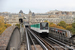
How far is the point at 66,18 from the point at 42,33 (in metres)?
92.0

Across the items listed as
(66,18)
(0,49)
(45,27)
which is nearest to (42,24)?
(45,27)

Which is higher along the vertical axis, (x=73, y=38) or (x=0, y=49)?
(x=0, y=49)

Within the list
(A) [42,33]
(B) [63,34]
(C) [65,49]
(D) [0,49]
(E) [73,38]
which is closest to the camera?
(D) [0,49]

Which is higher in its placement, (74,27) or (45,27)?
(45,27)

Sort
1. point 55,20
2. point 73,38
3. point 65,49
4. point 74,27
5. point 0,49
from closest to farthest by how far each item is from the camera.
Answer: point 0,49
point 65,49
point 73,38
point 74,27
point 55,20

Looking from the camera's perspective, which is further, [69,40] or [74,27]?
[74,27]

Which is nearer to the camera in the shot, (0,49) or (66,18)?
(0,49)

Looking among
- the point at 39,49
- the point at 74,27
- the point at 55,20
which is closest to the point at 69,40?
the point at 39,49

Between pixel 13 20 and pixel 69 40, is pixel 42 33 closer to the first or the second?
pixel 69 40

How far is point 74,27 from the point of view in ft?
143

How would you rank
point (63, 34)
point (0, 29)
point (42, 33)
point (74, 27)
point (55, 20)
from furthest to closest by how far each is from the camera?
point (55, 20)
point (74, 27)
point (0, 29)
point (42, 33)
point (63, 34)

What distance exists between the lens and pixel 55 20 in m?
101

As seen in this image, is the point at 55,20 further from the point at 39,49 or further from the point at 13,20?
the point at 39,49

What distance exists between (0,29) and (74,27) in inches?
971
